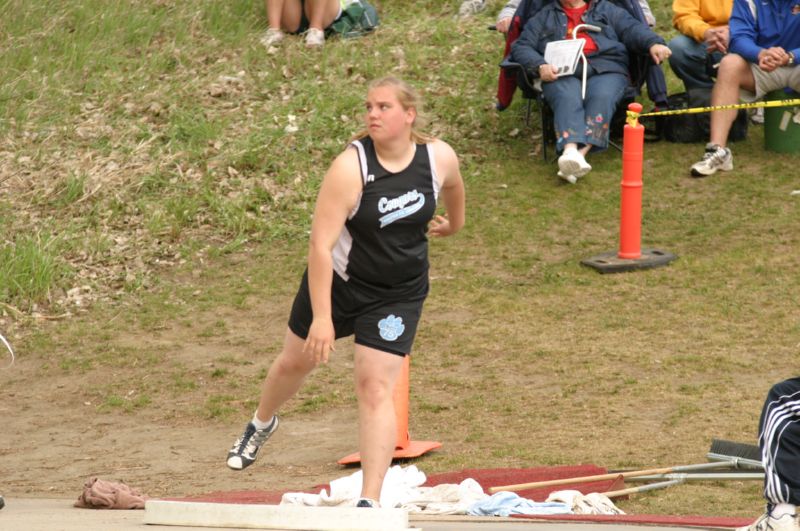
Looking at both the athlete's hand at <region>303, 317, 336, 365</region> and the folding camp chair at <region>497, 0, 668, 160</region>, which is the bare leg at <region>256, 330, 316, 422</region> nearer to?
the athlete's hand at <region>303, 317, 336, 365</region>

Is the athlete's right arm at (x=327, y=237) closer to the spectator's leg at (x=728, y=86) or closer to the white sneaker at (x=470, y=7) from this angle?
the spectator's leg at (x=728, y=86)

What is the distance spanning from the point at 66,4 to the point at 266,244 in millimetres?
4990

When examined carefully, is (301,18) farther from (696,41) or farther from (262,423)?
(262,423)

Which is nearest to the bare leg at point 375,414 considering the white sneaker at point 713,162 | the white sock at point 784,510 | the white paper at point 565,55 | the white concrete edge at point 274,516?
the white concrete edge at point 274,516

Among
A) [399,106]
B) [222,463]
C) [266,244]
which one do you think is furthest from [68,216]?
[399,106]

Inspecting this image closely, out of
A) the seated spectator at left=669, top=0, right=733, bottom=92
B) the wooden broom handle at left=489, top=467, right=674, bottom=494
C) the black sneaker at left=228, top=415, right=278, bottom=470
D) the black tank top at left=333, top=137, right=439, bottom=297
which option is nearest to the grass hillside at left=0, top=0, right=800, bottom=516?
the wooden broom handle at left=489, top=467, right=674, bottom=494

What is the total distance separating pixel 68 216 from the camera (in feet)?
34.2

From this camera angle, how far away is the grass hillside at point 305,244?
7109 mm

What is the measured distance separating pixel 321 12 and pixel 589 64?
3.48 m

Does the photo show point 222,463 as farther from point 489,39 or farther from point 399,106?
point 489,39

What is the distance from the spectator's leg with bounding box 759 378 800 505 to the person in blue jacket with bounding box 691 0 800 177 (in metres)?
6.31

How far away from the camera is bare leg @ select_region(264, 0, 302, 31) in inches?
514

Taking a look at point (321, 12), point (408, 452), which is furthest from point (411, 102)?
point (321, 12)

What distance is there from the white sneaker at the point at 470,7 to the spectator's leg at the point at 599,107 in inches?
150
